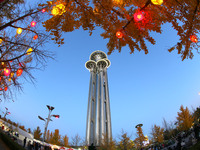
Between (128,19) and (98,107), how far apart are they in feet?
111

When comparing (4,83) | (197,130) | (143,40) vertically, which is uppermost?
→ (143,40)

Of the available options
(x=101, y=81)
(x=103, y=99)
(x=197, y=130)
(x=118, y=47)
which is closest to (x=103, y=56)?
(x=101, y=81)

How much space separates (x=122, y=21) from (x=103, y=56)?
1697 inches

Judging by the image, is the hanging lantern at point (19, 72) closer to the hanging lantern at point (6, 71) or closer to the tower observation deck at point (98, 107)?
the hanging lantern at point (6, 71)

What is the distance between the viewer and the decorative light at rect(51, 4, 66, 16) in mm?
4184

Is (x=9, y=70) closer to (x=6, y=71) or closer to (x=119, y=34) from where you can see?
(x=6, y=71)

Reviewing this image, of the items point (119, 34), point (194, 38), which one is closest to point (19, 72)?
point (119, 34)

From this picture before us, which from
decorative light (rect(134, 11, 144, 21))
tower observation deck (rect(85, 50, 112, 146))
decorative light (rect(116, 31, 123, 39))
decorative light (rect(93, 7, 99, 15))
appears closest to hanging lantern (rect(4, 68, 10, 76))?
decorative light (rect(93, 7, 99, 15))

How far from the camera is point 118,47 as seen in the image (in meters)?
4.86

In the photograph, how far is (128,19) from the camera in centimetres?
422

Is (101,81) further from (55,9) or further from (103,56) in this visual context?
(55,9)

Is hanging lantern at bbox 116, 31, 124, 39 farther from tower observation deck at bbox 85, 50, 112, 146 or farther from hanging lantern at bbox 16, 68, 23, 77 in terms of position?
tower observation deck at bbox 85, 50, 112, 146

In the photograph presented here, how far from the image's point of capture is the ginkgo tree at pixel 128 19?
3.93m

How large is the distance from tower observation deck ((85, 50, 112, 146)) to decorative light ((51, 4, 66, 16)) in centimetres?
2755
